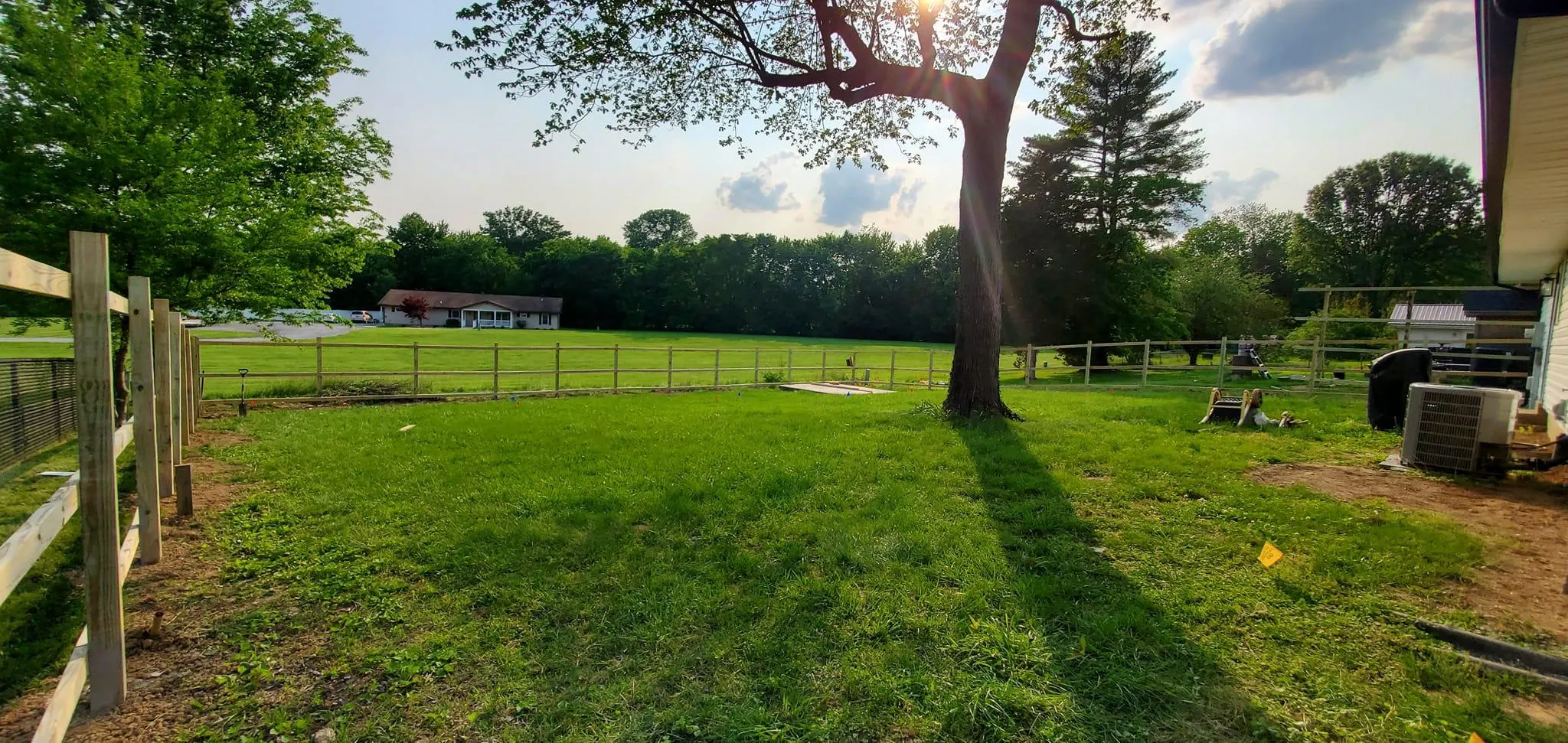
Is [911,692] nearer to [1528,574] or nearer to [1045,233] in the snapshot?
[1528,574]

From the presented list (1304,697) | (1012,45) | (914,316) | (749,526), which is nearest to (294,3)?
(1012,45)

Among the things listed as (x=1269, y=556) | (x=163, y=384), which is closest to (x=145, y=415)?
(x=163, y=384)

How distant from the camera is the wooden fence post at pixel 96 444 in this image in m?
2.19

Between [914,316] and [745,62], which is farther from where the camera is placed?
[914,316]

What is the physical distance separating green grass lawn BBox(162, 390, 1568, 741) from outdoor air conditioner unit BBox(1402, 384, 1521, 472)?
1316 millimetres

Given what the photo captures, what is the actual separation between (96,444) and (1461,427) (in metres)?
9.47

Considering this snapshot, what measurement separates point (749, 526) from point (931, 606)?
61.6 inches

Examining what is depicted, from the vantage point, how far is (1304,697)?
96.5 inches

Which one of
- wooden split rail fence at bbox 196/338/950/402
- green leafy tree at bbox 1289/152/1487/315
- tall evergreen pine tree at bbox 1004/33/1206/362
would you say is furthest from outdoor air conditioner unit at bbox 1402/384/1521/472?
green leafy tree at bbox 1289/152/1487/315

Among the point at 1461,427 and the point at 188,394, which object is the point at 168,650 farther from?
the point at 1461,427

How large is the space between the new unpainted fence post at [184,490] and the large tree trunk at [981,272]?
799cm

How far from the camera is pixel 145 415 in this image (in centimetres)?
369

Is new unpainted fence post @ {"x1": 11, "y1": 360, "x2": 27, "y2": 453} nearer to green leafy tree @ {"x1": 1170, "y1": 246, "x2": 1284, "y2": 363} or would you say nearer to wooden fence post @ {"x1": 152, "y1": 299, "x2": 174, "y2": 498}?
wooden fence post @ {"x1": 152, "y1": 299, "x2": 174, "y2": 498}

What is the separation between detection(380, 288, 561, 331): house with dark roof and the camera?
64688mm
